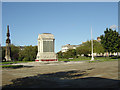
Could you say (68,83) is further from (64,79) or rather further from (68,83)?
A: (64,79)

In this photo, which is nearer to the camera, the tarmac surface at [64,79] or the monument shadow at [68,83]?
the monument shadow at [68,83]

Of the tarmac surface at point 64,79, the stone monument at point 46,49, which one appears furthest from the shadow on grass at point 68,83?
the stone monument at point 46,49

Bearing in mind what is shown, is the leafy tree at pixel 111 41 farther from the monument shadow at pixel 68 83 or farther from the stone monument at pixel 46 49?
the monument shadow at pixel 68 83

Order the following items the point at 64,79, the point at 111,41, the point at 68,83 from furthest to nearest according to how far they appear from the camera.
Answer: the point at 111,41 < the point at 64,79 < the point at 68,83

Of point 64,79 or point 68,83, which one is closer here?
point 68,83

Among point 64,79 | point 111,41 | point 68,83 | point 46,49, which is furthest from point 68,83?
point 111,41

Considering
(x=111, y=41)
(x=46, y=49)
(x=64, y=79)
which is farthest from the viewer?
(x=111, y=41)

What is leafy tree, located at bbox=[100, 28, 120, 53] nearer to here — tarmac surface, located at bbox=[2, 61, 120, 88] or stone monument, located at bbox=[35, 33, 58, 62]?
stone monument, located at bbox=[35, 33, 58, 62]

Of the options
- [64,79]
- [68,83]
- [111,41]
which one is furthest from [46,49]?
[68,83]

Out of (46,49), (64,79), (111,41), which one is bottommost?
(64,79)

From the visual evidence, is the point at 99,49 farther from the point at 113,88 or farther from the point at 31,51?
the point at 113,88

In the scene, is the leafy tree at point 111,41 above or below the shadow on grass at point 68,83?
A: above

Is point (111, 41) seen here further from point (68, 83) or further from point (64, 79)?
point (68, 83)

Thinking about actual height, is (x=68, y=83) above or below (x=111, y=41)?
below
